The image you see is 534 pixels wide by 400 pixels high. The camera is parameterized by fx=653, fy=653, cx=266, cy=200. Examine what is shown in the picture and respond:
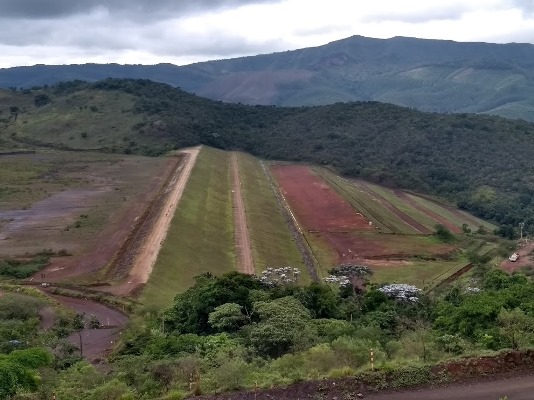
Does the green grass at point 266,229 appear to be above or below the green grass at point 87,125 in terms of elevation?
below

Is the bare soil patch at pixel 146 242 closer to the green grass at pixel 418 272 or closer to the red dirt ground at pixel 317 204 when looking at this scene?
the red dirt ground at pixel 317 204

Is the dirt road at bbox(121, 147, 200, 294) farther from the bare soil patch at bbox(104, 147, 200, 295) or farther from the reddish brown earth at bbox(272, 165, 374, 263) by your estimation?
the reddish brown earth at bbox(272, 165, 374, 263)

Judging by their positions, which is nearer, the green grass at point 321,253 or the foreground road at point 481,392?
the foreground road at point 481,392

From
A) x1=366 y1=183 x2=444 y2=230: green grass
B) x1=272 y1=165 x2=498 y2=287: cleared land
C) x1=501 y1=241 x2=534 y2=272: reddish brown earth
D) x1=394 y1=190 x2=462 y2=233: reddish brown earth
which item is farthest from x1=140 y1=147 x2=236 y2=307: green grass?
x1=394 y1=190 x2=462 y2=233: reddish brown earth

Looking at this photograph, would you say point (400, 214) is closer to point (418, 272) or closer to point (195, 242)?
point (418, 272)

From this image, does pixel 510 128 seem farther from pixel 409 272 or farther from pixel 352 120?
pixel 409 272

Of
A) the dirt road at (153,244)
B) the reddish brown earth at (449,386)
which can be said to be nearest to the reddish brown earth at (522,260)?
the dirt road at (153,244)
